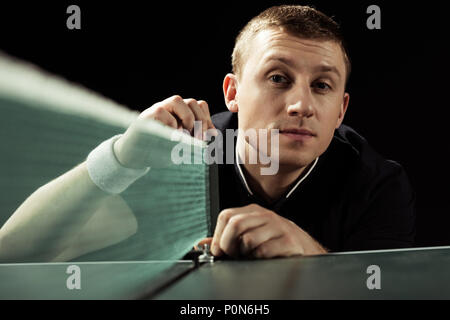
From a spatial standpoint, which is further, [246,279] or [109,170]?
[109,170]

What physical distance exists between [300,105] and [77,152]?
1.74 feet

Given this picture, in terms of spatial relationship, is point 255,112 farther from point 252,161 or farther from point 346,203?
point 346,203

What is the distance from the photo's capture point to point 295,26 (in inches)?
42.9

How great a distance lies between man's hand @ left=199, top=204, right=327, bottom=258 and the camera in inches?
26.8

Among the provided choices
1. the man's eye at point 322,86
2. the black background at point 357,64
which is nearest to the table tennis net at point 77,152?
the man's eye at point 322,86

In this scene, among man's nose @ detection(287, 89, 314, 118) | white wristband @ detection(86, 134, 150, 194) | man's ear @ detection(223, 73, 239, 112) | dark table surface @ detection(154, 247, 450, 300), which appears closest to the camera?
dark table surface @ detection(154, 247, 450, 300)

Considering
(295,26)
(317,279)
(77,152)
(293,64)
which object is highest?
(295,26)

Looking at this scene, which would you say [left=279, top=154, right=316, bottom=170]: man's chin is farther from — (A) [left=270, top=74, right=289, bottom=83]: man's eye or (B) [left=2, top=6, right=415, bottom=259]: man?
(A) [left=270, top=74, right=289, bottom=83]: man's eye

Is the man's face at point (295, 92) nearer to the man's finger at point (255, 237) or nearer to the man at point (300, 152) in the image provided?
the man at point (300, 152)

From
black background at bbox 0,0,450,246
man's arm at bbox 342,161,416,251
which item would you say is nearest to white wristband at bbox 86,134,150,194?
man's arm at bbox 342,161,416,251

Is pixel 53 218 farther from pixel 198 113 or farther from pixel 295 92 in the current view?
pixel 295 92

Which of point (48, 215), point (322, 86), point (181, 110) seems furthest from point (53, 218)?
→ point (322, 86)

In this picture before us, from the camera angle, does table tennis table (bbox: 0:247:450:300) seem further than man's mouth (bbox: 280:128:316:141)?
No

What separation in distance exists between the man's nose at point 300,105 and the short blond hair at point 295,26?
19 cm
